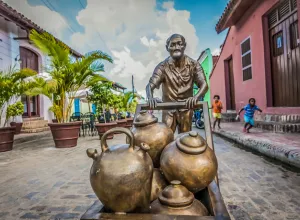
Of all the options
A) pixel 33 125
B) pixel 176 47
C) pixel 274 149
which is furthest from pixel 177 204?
pixel 33 125

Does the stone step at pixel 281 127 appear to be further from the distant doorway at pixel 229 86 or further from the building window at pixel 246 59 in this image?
the distant doorway at pixel 229 86

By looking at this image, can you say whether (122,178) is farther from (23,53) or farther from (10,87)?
(23,53)

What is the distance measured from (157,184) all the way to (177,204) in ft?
0.98

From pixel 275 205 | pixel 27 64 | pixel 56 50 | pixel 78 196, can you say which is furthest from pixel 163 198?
pixel 27 64

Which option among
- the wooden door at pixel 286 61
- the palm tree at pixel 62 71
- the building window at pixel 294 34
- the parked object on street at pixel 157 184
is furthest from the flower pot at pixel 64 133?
the building window at pixel 294 34

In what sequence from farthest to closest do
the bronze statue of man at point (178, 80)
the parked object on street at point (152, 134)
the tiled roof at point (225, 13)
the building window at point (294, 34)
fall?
the tiled roof at point (225, 13) < the building window at point (294, 34) < the bronze statue of man at point (178, 80) < the parked object on street at point (152, 134)

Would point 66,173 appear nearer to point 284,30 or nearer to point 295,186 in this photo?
point 295,186

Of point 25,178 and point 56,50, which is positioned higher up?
point 56,50

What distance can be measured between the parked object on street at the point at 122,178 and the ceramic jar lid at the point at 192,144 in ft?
0.76

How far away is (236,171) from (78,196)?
2.41m

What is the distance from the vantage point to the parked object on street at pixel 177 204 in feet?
3.50

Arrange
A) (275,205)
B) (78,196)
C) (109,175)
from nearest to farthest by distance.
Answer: (109,175) < (275,205) < (78,196)

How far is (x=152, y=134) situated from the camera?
1.49 meters

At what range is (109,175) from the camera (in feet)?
3.30
